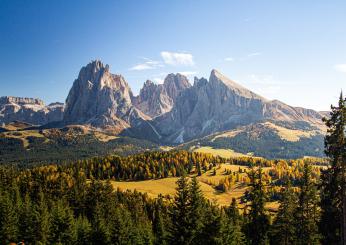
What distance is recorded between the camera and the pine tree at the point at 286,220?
163 feet

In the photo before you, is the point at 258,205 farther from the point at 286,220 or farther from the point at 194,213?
the point at 194,213

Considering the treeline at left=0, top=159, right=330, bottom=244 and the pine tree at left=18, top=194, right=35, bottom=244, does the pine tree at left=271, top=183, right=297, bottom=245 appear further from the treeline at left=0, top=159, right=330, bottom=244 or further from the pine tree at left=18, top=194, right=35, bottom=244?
the pine tree at left=18, top=194, right=35, bottom=244

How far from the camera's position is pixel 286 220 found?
49.8 meters

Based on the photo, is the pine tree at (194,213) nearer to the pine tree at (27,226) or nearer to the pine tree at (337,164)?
the pine tree at (337,164)

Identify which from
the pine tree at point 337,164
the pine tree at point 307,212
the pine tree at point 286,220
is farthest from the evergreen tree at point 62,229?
the pine tree at point 337,164

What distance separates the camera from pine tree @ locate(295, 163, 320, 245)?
151 ft

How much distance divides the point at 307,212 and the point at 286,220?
399 centimetres

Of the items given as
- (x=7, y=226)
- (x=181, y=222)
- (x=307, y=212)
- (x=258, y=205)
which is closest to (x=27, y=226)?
(x=7, y=226)

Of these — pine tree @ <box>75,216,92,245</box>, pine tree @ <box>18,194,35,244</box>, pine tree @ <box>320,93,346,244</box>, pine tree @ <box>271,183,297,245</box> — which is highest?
pine tree @ <box>320,93,346,244</box>

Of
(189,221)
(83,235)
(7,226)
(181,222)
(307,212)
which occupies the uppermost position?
(307,212)

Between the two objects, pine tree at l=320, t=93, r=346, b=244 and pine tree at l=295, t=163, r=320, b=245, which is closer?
pine tree at l=320, t=93, r=346, b=244

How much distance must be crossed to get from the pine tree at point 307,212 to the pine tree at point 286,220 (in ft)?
5.11

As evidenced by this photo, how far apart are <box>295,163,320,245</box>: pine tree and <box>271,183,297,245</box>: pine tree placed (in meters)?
1.56

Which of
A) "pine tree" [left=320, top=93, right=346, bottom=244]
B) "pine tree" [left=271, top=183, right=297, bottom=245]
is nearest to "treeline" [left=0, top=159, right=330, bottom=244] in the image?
"pine tree" [left=271, top=183, right=297, bottom=245]
